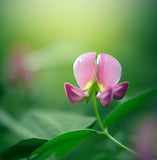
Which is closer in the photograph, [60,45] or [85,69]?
[85,69]

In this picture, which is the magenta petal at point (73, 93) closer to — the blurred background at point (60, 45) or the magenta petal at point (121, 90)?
the magenta petal at point (121, 90)

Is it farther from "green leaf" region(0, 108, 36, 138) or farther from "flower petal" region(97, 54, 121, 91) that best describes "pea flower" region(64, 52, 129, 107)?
"green leaf" region(0, 108, 36, 138)

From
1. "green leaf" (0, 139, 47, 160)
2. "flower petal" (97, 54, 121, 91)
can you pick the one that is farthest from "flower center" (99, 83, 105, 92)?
"green leaf" (0, 139, 47, 160)

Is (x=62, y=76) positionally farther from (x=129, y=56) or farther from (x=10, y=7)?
(x=10, y=7)

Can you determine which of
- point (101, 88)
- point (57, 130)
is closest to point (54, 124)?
point (57, 130)

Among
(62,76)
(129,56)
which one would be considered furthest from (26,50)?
(129,56)

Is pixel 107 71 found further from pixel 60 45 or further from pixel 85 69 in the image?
pixel 60 45

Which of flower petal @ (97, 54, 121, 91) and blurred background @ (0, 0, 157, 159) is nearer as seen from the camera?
flower petal @ (97, 54, 121, 91)
